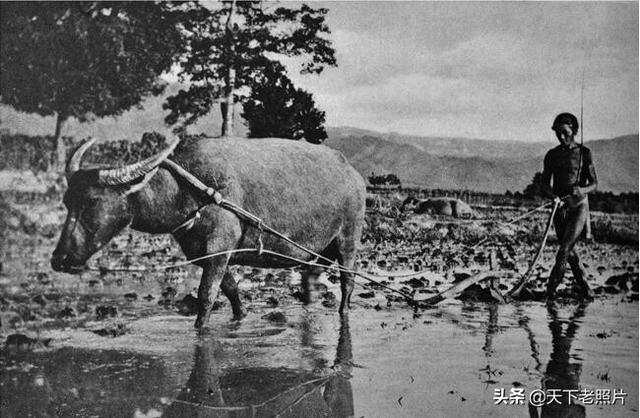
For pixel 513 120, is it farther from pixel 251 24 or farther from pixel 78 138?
pixel 78 138

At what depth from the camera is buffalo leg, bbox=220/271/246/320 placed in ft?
12.1

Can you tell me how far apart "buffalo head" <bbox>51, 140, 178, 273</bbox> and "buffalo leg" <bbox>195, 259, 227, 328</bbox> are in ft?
1.71

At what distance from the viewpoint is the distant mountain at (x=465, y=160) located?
4.04m

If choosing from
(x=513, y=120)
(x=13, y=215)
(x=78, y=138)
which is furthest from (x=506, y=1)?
(x=13, y=215)

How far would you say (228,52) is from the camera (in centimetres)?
379

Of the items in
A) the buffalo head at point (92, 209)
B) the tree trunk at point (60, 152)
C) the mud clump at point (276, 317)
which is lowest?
the mud clump at point (276, 317)

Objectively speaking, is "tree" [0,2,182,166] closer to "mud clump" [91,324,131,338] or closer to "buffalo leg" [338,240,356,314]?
"mud clump" [91,324,131,338]

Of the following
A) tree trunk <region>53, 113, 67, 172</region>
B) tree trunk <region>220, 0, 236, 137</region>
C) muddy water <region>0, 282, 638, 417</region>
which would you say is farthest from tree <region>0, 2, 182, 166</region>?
muddy water <region>0, 282, 638, 417</region>

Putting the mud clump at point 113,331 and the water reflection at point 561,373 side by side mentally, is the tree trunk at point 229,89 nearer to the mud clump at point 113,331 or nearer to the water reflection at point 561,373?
the mud clump at point 113,331

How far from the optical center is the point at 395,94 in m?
4.26

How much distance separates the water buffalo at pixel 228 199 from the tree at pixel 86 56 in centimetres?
48

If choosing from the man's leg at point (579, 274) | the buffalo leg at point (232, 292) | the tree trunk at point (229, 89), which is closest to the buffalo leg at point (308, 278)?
the buffalo leg at point (232, 292)

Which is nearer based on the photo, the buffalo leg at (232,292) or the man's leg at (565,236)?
the buffalo leg at (232,292)

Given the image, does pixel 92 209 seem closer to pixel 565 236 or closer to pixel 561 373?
pixel 561 373
